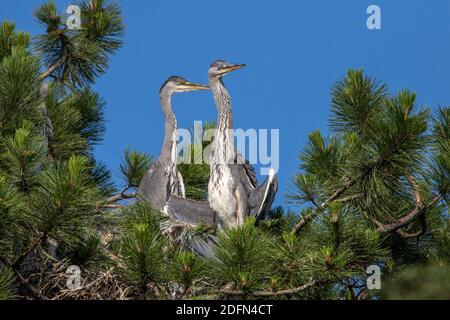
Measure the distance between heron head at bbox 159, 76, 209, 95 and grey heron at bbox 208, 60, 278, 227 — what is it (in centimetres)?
114

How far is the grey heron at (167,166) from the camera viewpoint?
1128 centimetres

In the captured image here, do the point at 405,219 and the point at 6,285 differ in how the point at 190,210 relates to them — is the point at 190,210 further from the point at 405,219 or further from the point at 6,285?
the point at 6,285

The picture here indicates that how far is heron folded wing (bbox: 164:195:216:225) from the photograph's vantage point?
10594 mm

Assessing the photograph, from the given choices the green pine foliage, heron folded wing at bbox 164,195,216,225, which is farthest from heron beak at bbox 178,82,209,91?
the green pine foliage

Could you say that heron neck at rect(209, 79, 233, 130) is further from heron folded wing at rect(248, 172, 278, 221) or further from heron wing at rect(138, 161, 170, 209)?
heron folded wing at rect(248, 172, 278, 221)

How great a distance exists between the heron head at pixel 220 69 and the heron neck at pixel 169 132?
2.68 feet

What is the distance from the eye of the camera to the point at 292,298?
830 cm

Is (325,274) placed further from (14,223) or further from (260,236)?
(14,223)

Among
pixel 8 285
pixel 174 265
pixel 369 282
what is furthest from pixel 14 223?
pixel 369 282

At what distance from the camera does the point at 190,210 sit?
1069cm

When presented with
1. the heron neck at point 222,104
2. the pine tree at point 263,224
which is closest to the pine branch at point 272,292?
the pine tree at point 263,224
